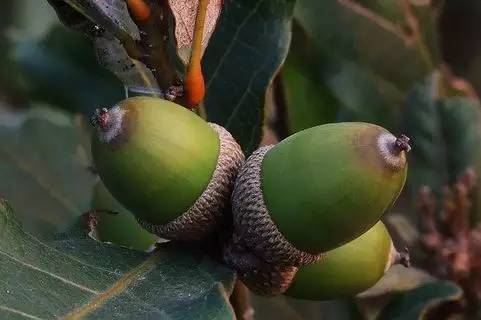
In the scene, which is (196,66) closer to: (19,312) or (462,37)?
(19,312)

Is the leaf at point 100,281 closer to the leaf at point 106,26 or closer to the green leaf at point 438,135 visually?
the leaf at point 106,26

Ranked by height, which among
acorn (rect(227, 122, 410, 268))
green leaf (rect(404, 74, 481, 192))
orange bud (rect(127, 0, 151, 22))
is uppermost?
orange bud (rect(127, 0, 151, 22))

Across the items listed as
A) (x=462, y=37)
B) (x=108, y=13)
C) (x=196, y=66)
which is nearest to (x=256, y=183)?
(x=196, y=66)

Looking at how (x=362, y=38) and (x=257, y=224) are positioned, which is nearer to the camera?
(x=257, y=224)

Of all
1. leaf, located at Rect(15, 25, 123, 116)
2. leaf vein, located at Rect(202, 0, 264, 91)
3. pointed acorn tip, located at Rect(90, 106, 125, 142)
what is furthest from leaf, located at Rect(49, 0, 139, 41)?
leaf, located at Rect(15, 25, 123, 116)

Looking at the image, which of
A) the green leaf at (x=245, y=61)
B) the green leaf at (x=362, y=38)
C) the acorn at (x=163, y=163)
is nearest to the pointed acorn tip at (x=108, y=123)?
the acorn at (x=163, y=163)

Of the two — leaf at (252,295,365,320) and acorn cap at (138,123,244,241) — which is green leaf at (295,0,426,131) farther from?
acorn cap at (138,123,244,241)

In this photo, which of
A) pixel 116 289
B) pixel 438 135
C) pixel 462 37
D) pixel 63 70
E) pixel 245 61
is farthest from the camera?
pixel 462 37

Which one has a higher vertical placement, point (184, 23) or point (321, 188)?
point (184, 23)
